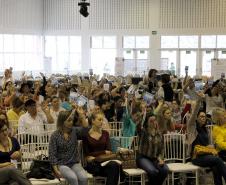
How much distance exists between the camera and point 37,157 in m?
6.11

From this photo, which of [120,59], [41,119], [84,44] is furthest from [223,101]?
[84,44]

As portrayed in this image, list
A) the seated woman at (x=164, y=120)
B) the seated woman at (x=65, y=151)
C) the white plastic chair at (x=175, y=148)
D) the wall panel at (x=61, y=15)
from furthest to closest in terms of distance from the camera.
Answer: the wall panel at (x=61, y=15) → the seated woman at (x=164, y=120) → the white plastic chair at (x=175, y=148) → the seated woman at (x=65, y=151)

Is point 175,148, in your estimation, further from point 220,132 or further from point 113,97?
point 113,97

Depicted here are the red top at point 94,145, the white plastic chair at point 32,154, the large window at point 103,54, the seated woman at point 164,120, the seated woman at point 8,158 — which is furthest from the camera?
the large window at point 103,54

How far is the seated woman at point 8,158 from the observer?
5391 mm

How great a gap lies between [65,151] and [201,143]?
6.93 feet

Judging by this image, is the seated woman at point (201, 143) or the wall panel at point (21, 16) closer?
the seated woman at point (201, 143)

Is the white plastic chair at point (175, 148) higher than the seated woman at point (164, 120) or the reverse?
the reverse

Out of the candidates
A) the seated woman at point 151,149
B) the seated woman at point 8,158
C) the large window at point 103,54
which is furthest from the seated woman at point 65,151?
the large window at point 103,54

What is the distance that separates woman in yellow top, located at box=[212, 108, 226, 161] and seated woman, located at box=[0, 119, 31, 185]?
9.68ft

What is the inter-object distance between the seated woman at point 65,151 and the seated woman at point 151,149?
907 millimetres

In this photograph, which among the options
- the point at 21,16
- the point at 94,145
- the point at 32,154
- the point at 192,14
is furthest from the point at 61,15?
the point at 94,145

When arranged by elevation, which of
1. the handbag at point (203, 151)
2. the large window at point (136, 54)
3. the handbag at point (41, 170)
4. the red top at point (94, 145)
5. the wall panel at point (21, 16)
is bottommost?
the handbag at point (41, 170)

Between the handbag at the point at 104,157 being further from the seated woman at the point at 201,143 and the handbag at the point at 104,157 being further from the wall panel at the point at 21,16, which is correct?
the wall panel at the point at 21,16
